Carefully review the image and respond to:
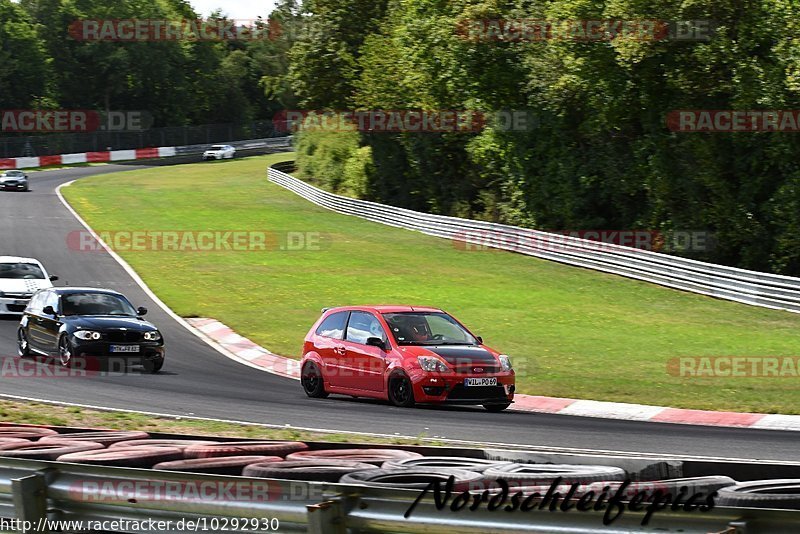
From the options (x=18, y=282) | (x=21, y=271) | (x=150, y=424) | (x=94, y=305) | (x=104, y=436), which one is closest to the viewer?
(x=104, y=436)

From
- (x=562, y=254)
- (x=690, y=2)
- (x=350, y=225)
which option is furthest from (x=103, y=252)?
(x=690, y=2)

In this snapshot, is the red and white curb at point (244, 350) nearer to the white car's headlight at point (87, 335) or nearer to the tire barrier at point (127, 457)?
the white car's headlight at point (87, 335)

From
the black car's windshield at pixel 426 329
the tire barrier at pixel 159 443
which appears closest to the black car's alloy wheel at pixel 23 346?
the black car's windshield at pixel 426 329

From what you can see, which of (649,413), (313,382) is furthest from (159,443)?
(649,413)

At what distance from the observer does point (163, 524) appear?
5852mm

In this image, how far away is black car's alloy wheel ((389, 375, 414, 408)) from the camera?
15.1m

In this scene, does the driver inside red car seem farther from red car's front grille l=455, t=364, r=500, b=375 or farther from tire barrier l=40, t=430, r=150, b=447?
tire barrier l=40, t=430, r=150, b=447

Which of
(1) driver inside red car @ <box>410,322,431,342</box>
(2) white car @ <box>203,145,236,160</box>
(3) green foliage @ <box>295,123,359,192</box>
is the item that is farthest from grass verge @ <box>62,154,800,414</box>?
(2) white car @ <box>203,145,236,160</box>

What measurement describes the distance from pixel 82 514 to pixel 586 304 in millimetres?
22505

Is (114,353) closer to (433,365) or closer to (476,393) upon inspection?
(433,365)

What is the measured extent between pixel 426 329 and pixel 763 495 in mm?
10300

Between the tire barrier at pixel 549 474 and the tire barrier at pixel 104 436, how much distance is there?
3.25 meters

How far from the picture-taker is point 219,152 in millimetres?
92500

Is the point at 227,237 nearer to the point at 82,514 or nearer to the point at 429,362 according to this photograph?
the point at 429,362
